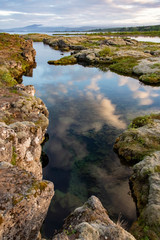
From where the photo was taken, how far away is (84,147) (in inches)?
964

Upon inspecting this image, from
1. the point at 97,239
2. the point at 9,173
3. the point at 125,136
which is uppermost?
the point at 9,173

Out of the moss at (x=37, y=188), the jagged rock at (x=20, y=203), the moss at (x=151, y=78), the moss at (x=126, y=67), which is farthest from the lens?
the moss at (x=126, y=67)

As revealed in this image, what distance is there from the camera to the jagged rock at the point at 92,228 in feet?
28.8

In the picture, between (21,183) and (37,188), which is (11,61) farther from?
(37,188)

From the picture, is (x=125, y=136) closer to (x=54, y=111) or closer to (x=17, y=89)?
(x=54, y=111)

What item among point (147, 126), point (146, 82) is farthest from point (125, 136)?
point (146, 82)

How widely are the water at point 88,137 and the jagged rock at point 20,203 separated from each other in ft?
17.8

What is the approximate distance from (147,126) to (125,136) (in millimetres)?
→ 4498

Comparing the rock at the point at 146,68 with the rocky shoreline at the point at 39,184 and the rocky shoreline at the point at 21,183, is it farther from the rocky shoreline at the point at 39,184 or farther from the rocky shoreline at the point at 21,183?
the rocky shoreline at the point at 21,183

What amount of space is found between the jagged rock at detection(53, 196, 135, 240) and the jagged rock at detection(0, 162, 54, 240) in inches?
67.4

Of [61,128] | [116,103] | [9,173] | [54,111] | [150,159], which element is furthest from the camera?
[116,103]

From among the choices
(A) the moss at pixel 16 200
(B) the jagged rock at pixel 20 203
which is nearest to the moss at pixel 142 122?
(B) the jagged rock at pixel 20 203

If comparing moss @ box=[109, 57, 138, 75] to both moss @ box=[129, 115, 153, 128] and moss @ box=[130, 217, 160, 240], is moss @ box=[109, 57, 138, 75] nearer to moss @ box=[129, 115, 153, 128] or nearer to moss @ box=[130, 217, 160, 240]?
moss @ box=[129, 115, 153, 128]

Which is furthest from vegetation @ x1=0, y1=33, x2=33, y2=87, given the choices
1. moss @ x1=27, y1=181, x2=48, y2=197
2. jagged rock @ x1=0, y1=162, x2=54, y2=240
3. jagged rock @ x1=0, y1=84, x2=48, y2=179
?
moss @ x1=27, y1=181, x2=48, y2=197
